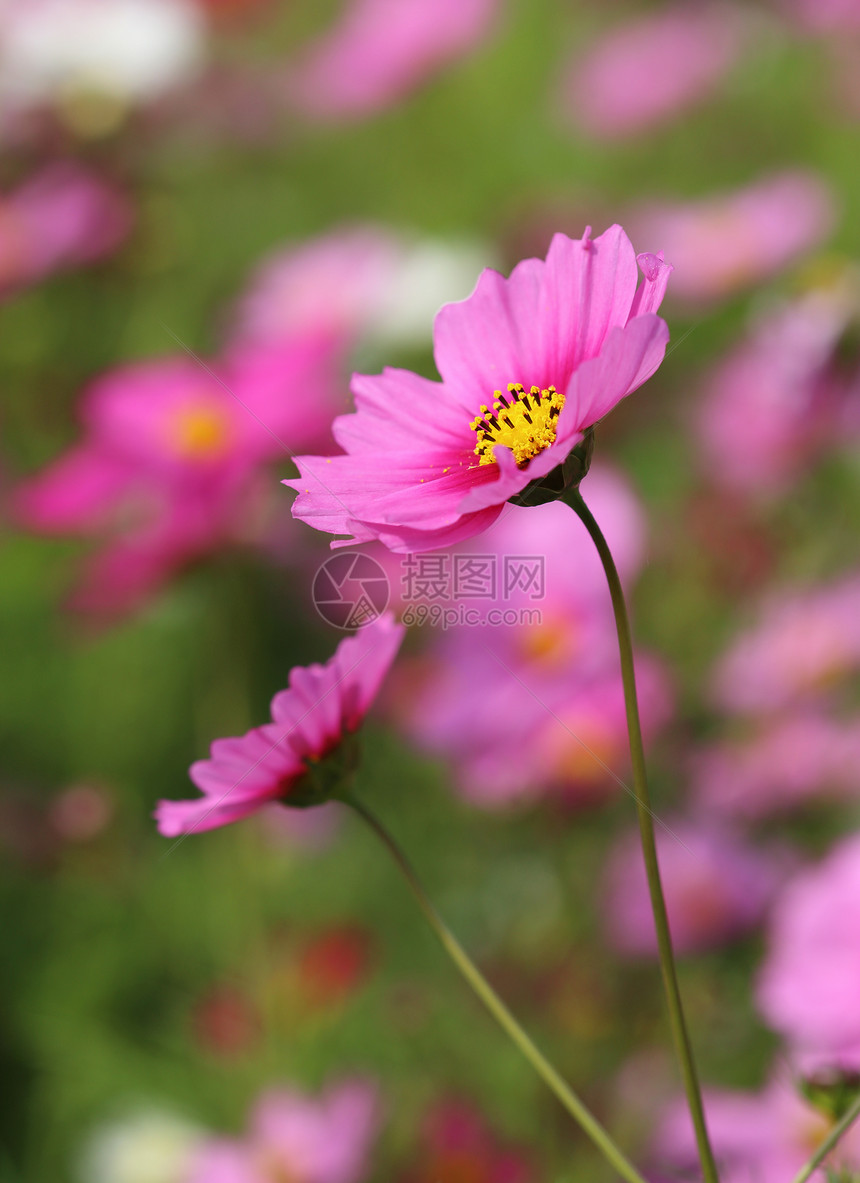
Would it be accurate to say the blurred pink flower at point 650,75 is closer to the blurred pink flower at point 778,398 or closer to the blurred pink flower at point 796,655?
the blurred pink flower at point 778,398

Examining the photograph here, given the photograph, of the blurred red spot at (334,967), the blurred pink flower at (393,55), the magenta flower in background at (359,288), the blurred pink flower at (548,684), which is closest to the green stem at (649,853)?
the blurred pink flower at (548,684)

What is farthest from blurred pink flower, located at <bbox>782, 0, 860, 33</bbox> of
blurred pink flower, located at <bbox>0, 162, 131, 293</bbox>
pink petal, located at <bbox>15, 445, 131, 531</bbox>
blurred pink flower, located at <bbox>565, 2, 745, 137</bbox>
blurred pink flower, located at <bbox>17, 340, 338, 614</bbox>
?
pink petal, located at <bbox>15, 445, 131, 531</bbox>

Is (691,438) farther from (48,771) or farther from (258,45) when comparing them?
(258,45)

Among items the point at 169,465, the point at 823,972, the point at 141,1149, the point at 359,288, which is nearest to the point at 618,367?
the point at 823,972

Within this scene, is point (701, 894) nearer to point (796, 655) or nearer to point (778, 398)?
point (796, 655)

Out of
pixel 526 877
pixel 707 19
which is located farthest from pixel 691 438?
pixel 707 19

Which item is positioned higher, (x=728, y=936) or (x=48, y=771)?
(x=48, y=771)
